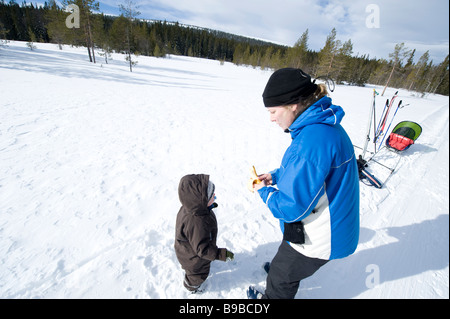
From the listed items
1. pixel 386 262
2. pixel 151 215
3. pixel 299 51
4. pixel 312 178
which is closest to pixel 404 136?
pixel 386 262

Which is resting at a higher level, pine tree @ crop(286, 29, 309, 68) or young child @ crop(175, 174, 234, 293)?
pine tree @ crop(286, 29, 309, 68)

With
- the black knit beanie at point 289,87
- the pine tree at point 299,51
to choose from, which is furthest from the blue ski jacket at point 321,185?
the pine tree at point 299,51

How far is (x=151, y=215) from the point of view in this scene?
2.87 metres

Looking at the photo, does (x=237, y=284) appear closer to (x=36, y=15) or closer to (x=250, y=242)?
(x=250, y=242)

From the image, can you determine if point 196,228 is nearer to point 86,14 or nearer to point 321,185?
point 321,185

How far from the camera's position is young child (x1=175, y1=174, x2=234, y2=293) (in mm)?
1600

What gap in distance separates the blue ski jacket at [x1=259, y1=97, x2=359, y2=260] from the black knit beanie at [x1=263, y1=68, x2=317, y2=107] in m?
0.12

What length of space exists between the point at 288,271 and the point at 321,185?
3.04 feet

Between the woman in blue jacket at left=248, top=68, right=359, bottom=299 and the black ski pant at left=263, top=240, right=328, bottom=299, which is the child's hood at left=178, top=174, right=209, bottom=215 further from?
the black ski pant at left=263, top=240, right=328, bottom=299

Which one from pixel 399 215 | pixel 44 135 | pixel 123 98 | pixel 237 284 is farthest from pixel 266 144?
pixel 123 98

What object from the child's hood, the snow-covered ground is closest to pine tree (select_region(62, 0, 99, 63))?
the snow-covered ground

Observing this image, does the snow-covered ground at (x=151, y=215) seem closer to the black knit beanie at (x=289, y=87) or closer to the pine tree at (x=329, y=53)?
the black knit beanie at (x=289, y=87)

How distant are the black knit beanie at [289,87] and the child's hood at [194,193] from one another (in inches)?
35.6
